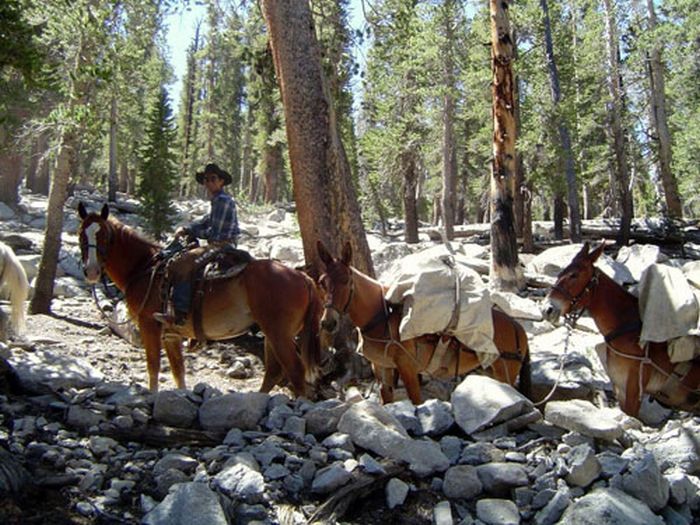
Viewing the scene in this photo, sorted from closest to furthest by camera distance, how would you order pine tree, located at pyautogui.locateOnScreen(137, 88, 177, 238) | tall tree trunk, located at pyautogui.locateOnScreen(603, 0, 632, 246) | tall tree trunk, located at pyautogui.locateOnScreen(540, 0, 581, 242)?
pine tree, located at pyautogui.locateOnScreen(137, 88, 177, 238)
tall tree trunk, located at pyautogui.locateOnScreen(540, 0, 581, 242)
tall tree trunk, located at pyautogui.locateOnScreen(603, 0, 632, 246)

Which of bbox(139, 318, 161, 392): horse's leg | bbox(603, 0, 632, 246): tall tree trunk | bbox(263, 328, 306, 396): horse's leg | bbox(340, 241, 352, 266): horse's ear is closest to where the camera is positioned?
bbox(340, 241, 352, 266): horse's ear

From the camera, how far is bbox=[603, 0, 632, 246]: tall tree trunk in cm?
2427

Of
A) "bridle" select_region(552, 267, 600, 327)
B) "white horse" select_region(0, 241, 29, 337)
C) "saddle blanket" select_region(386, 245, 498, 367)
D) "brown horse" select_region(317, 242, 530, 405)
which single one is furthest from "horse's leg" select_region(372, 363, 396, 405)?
"white horse" select_region(0, 241, 29, 337)

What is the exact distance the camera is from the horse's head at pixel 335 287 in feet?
23.6

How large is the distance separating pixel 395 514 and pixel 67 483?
2229 mm

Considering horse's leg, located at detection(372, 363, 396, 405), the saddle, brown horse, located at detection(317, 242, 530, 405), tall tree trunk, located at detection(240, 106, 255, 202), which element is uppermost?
tall tree trunk, located at detection(240, 106, 255, 202)

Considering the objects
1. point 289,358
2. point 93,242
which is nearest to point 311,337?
point 289,358

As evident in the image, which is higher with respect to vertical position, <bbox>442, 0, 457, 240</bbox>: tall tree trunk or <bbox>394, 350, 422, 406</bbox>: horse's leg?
<bbox>442, 0, 457, 240</bbox>: tall tree trunk

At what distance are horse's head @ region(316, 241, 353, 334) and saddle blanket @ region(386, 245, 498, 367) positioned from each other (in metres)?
0.56

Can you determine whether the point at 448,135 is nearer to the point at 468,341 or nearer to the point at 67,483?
the point at 468,341

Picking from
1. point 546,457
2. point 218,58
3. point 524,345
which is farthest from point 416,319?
point 218,58

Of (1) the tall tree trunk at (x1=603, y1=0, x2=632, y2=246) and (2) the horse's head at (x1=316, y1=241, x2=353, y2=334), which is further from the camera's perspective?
(1) the tall tree trunk at (x1=603, y1=0, x2=632, y2=246)

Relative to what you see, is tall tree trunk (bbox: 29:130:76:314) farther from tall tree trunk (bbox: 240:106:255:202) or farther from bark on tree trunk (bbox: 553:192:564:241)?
tall tree trunk (bbox: 240:106:255:202)

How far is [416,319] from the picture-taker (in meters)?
7.24
